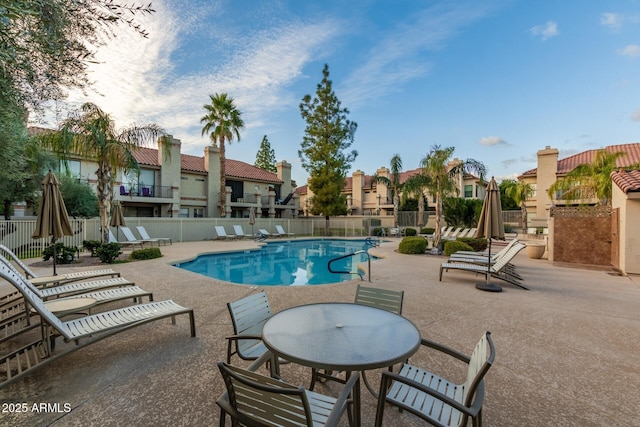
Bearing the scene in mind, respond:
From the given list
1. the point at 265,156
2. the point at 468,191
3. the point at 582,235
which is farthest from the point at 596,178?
the point at 265,156

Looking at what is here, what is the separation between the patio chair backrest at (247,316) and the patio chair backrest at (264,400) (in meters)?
1.15

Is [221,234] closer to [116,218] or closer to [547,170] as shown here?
[116,218]

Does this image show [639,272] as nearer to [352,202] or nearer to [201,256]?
[201,256]

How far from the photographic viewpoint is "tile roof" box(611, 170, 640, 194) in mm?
8016

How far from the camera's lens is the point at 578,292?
21.9 ft

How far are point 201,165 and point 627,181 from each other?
96.0ft

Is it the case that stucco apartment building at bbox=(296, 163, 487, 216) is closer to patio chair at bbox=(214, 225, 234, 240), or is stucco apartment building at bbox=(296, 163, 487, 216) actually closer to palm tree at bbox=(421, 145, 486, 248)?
patio chair at bbox=(214, 225, 234, 240)

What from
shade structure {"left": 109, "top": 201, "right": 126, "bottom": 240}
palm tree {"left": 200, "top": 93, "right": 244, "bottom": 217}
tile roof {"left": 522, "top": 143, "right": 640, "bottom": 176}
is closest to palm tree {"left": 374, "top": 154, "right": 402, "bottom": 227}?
palm tree {"left": 200, "top": 93, "right": 244, "bottom": 217}

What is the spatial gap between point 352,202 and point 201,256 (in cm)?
2595

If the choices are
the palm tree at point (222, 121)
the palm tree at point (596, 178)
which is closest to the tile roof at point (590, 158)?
the palm tree at point (596, 178)

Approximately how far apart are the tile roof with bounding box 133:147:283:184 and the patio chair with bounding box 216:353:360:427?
26.1 meters

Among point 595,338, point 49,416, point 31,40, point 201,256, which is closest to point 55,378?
point 49,416

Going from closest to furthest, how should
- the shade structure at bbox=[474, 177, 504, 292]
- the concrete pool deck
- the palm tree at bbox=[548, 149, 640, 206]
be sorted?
the concrete pool deck
the shade structure at bbox=[474, 177, 504, 292]
the palm tree at bbox=[548, 149, 640, 206]

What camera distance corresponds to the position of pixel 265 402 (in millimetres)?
1641
